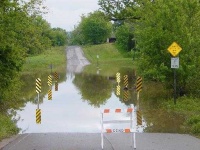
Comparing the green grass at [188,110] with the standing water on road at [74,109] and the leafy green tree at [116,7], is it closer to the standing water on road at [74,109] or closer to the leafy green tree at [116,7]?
the standing water on road at [74,109]

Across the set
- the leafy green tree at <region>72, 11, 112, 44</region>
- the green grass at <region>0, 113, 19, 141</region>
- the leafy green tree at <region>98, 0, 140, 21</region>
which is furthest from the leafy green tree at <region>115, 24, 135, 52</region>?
the green grass at <region>0, 113, 19, 141</region>

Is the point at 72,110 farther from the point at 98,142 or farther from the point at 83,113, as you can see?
the point at 98,142

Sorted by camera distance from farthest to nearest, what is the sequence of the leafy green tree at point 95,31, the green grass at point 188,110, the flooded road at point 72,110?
the leafy green tree at point 95,31 → the flooded road at point 72,110 → the green grass at point 188,110

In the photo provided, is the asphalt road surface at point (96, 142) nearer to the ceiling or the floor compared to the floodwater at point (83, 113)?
nearer to the ceiling

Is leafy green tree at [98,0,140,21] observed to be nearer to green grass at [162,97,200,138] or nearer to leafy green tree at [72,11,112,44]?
green grass at [162,97,200,138]

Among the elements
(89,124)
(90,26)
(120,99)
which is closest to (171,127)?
(89,124)

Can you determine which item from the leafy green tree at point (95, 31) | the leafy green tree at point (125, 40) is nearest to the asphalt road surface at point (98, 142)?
the leafy green tree at point (125, 40)

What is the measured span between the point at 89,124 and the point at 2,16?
22.5ft

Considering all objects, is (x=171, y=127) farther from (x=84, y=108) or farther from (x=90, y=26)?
(x=90, y=26)

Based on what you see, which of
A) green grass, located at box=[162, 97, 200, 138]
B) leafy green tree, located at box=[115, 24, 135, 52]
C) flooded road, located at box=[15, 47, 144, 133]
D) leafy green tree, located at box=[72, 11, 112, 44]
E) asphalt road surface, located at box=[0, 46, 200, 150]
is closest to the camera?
asphalt road surface, located at box=[0, 46, 200, 150]

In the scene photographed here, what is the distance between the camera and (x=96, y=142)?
13.8 m

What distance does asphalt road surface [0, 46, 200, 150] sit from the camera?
1288cm

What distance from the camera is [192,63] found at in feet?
84.2

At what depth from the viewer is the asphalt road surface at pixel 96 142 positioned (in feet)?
42.2
